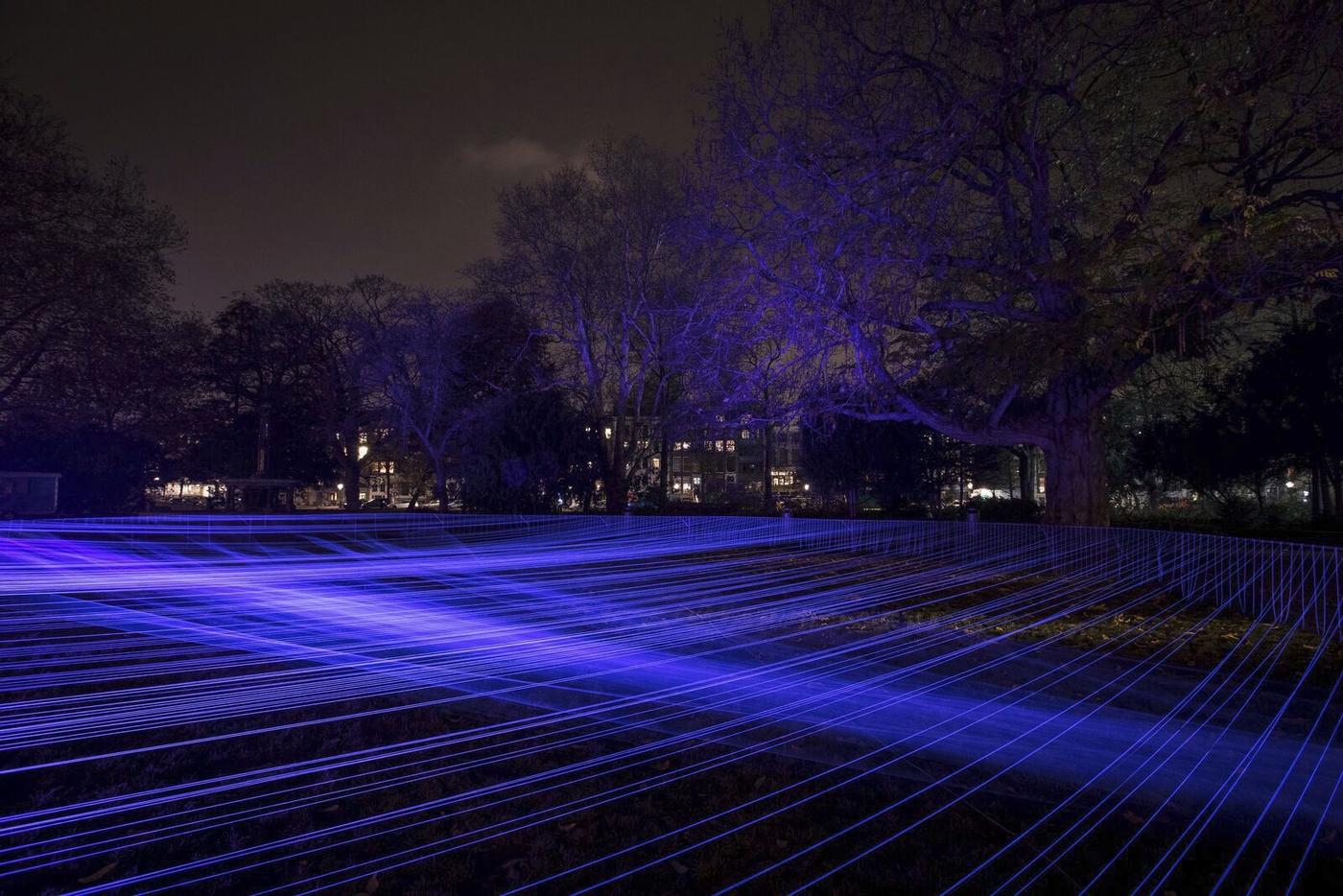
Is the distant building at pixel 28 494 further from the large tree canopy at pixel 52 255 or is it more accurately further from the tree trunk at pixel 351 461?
the tree trunk at pixel 351 461

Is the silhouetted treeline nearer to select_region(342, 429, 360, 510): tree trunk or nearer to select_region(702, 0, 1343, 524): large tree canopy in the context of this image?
select_region(702, 0, 1343, 524): large tree canopy

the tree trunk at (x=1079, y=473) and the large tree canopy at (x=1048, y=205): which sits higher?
the large tree canopy at (x=1048, y=205)

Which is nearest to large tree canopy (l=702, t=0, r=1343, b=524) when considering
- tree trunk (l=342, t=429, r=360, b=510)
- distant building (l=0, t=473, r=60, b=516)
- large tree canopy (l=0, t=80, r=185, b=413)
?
large tree canopy (l=0, t=80, r=185, b=413)

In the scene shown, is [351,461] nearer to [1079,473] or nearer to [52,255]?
[52,255]

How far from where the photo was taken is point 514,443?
28.0m

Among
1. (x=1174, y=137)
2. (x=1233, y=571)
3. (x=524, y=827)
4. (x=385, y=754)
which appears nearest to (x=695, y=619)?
(x=385, y=754)

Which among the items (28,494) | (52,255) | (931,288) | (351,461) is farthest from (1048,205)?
(351,461)

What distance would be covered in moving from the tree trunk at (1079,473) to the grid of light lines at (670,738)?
4.10 meters

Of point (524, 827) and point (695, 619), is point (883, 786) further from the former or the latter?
point (695, 619)

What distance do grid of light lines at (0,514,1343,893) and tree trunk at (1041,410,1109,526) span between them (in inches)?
161

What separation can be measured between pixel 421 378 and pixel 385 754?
27844 millimetres

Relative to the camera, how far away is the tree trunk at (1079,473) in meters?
14.5

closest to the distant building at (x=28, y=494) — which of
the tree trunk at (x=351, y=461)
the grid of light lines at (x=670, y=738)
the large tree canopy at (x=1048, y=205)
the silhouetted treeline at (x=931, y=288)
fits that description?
the silhouetted treeline at (x=931, y=288)

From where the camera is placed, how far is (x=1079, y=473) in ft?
48.0
